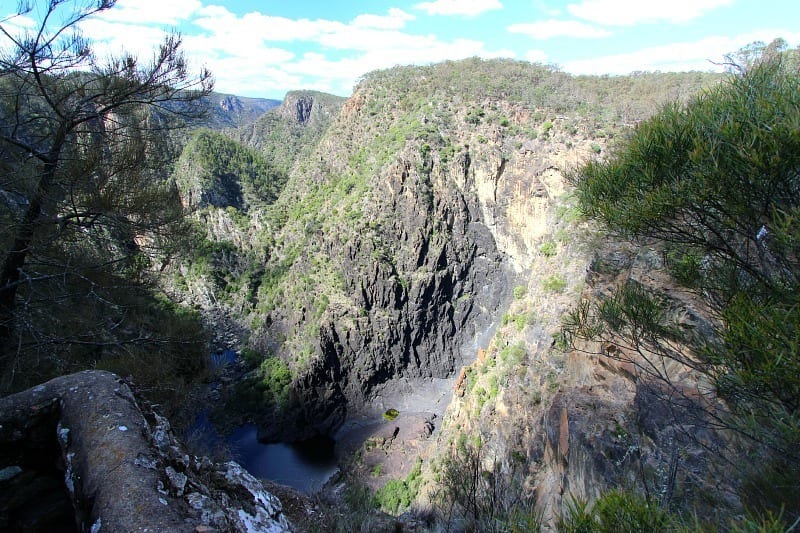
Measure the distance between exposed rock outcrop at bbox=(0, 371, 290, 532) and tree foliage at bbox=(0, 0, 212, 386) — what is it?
1.43m

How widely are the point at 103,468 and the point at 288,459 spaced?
21.9m

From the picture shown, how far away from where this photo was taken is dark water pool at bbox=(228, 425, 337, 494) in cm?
1986

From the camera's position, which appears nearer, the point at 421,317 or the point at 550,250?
the point at 550,250

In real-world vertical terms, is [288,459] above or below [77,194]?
below

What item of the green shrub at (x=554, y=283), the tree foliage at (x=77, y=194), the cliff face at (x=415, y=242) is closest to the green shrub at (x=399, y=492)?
the cliff face at (x=415, y=242)

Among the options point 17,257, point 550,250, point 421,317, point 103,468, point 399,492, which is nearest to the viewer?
point 103,468

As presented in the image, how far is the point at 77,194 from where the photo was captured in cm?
409

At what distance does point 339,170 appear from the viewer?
3097cm

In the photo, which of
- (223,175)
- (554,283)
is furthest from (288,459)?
(223,175)

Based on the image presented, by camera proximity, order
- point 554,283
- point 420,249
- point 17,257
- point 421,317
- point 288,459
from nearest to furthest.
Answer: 1. point 17,257
2. point 554,283
3. point 288,459
4. point 420,249
5. point 421,317

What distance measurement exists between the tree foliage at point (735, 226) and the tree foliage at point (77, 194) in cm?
520

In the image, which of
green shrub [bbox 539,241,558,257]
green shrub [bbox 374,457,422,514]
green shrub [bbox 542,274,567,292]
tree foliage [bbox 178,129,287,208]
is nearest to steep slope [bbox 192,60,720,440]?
green shrub [bbox 539,241,558,257]

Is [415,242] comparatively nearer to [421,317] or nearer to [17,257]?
[421,317]

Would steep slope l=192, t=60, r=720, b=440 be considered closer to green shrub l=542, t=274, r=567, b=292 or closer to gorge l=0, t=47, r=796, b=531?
gorge l=0, t=47, r=796, b=531
